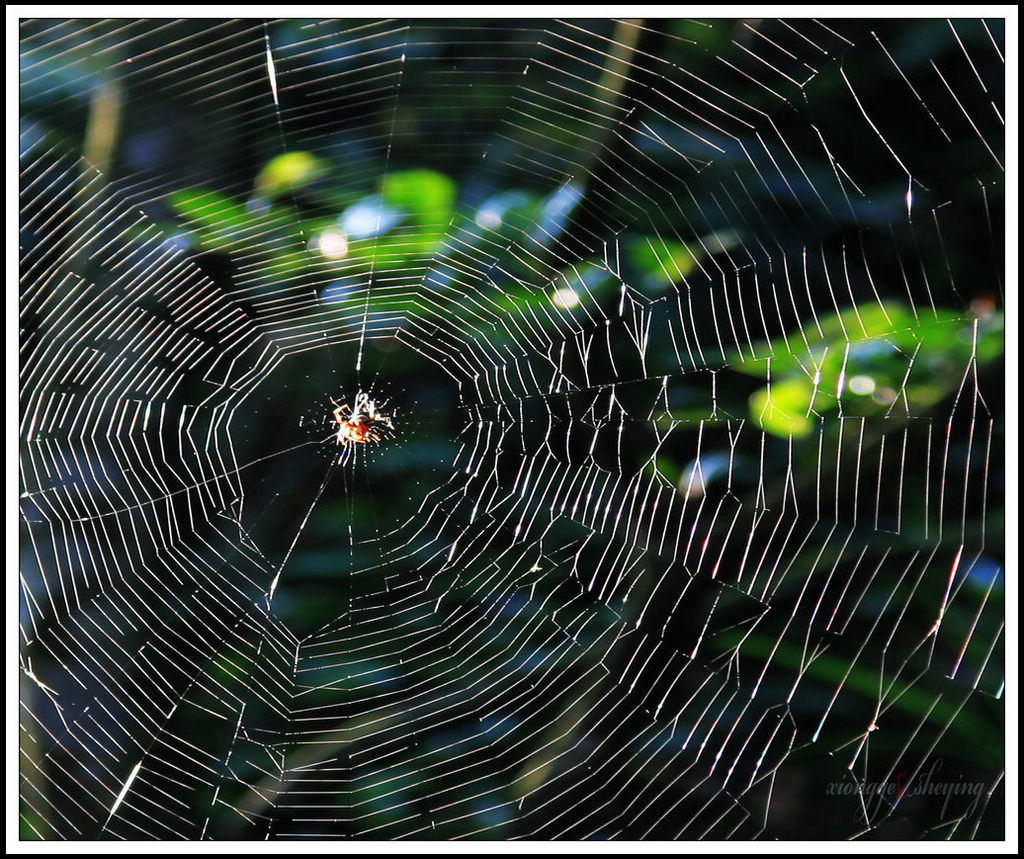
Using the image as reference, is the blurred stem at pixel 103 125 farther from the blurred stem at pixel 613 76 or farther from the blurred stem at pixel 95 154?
the blurred stem at pixel 613 76

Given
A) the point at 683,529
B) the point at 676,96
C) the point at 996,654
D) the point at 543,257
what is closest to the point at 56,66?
the point at 543,257

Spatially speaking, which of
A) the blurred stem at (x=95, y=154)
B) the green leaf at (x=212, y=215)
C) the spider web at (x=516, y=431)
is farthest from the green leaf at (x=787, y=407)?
the blurred stem at (x=95, y=154)

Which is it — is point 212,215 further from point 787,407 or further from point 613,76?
point 787,407

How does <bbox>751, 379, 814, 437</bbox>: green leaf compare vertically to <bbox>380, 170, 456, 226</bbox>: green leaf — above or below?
below

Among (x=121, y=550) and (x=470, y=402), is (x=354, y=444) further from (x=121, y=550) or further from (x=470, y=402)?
(x=121, y=550)

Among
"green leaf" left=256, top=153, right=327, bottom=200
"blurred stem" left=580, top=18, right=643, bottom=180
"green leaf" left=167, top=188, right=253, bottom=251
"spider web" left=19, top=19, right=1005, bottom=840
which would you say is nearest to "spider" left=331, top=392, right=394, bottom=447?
"spider web" left=19, top=19, right=1005, bottom=840

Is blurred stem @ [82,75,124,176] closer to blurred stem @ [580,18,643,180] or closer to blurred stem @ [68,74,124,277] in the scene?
blurred stem @ [68,74,124,277]
